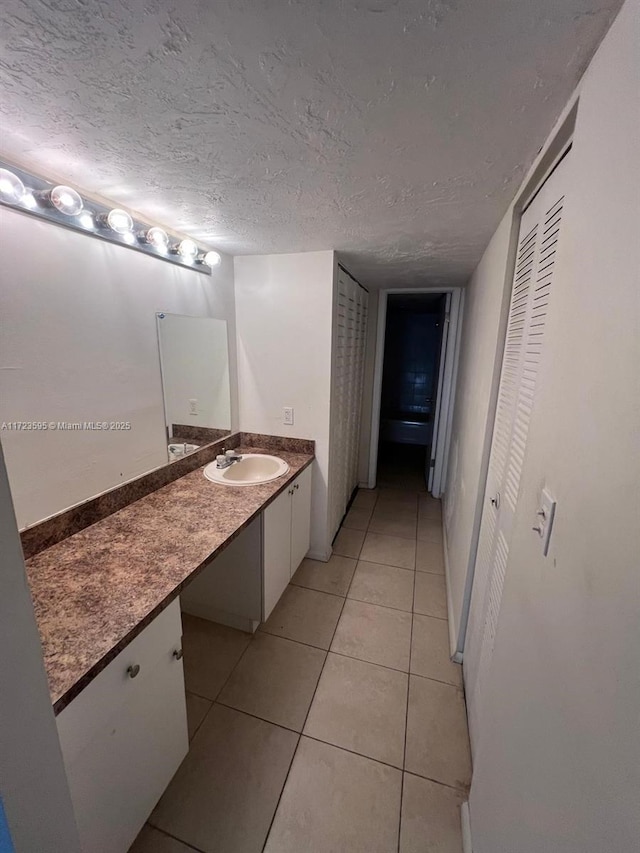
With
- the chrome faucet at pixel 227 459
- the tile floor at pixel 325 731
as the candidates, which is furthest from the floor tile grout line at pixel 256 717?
the chrome faucet at pixel 227 459

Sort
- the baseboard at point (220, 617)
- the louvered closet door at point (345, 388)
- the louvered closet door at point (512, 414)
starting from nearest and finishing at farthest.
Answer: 1. the louvered closet door at point (512, 414)
2. the baseboard at point (220, 617)
3. the louvered closet door at point (345, 388)

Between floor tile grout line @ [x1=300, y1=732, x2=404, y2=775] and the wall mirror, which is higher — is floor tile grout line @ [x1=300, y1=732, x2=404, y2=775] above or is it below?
below

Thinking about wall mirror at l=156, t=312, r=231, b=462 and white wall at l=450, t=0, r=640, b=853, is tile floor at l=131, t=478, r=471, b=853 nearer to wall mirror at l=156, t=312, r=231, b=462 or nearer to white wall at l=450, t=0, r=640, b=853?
white wall at l=450, t=0, r=640, b=853

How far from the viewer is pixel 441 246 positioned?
67.8 inches

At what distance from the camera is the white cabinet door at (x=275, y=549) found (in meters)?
1.68

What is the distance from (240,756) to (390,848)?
0.57 m

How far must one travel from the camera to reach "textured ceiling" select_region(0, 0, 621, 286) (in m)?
0.54

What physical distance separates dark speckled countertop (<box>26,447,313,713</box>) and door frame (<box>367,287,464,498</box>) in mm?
2058

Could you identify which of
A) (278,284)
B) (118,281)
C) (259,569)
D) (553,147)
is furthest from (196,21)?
(259,569)

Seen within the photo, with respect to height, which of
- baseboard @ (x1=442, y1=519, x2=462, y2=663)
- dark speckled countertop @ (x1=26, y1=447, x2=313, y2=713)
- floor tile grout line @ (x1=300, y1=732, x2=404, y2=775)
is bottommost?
floor tile grout line @ (x1=300, y1=732, x2=404, y2=775)

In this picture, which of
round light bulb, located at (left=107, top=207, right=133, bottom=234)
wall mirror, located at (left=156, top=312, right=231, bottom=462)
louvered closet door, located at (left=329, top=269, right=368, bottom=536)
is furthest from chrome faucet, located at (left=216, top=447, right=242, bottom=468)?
round light bulb, located at (left=107, top=207, right=133, bottom=234)

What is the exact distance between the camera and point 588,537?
517 mm

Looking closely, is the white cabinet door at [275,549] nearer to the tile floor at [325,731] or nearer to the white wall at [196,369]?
the tile floor at [325,731]

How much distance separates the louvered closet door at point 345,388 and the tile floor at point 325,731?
748 millimetres
